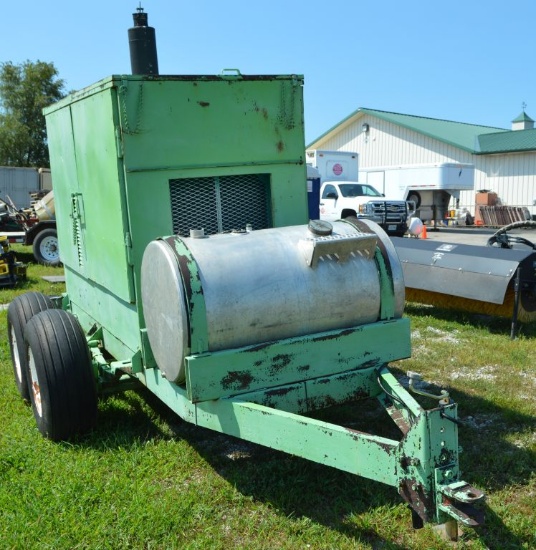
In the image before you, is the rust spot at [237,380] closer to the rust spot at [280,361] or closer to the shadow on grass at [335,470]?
the rust spot at [280,361]

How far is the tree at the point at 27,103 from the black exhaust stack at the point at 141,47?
40.0 meters

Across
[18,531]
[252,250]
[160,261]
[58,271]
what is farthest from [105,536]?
[58,271]

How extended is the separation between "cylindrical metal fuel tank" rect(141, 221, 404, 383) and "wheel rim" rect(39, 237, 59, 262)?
10.8 meters

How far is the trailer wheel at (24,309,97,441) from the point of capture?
3.75 metres

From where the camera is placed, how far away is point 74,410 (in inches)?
150

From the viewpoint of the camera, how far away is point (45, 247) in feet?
44.3

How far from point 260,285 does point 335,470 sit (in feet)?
4.07

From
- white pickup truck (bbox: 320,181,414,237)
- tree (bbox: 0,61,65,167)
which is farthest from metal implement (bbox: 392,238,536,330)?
tree (bbox: 0,61,65,167)

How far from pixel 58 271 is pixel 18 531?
33.0ft

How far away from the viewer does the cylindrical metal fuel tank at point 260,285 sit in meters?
3.03

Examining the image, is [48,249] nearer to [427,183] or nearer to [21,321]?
[21,321]

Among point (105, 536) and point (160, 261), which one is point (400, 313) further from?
point (105, 536)

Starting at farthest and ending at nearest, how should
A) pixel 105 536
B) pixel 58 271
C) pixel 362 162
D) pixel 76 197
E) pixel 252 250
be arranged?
pixel 362 162, pixel 58 271, pixel 76 197, pixel 252 250, pixel 105 536

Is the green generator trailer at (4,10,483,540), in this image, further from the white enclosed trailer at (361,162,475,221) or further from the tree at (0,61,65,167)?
the tree at (0,61,65,167)
